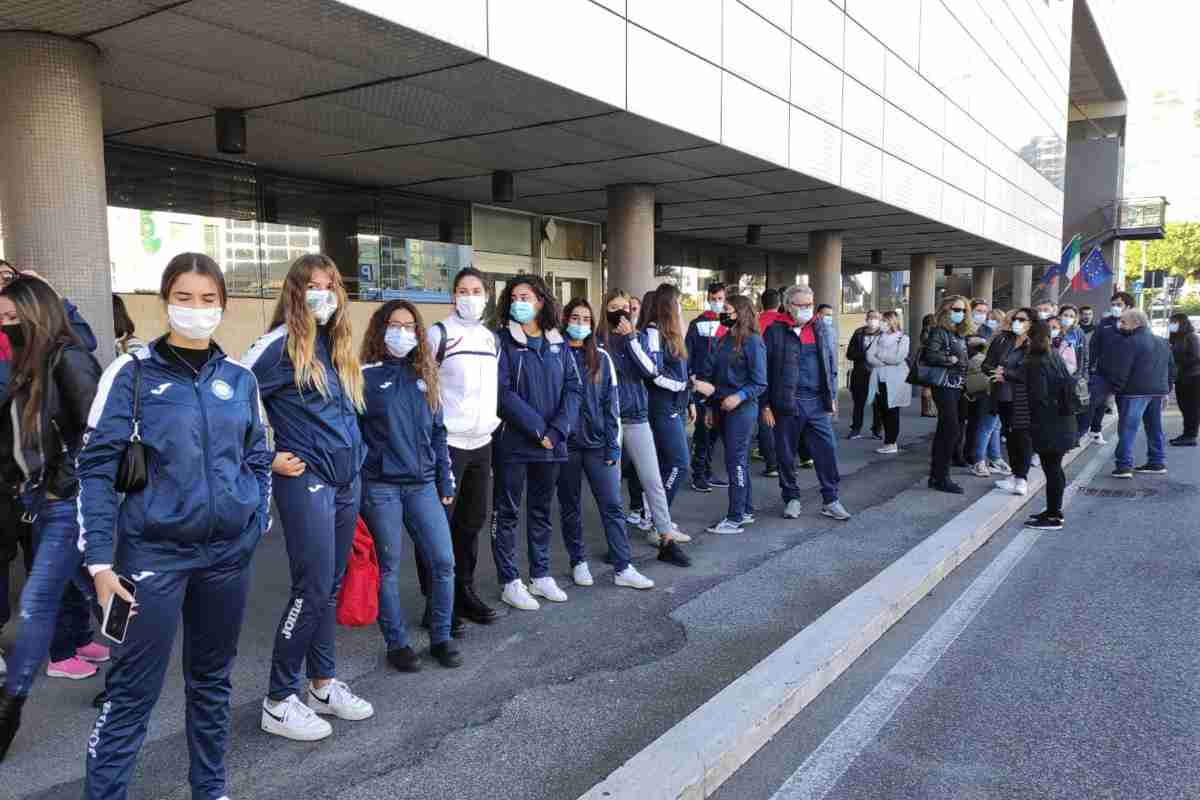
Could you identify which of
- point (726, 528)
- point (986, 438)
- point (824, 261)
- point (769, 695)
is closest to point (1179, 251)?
point (824, 261)

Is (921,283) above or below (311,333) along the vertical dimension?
above

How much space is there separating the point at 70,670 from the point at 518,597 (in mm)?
2288

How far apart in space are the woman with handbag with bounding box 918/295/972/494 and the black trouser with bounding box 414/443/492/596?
5.50m

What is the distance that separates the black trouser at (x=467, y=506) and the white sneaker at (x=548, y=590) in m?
0.57

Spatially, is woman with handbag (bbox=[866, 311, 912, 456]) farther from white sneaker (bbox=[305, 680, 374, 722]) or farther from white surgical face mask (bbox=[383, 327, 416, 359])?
white sneaker (bbox=[305, 680, 374, 722])

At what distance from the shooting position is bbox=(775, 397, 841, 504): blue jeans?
7289mm

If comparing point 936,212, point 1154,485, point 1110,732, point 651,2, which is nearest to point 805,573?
point 1110,732

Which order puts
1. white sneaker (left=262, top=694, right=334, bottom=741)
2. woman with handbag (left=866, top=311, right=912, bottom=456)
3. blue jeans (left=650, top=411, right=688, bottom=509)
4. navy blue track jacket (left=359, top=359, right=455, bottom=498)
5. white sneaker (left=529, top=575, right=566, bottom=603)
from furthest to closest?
woman with handbag (left=866, top=311, right=912, bottom=456) → blue jeans (left=650, top=411, right=688, bottom=509) → white sneaker (left=529, top=575, right=566, bottom=603) → navy blue track jacket (left=359, top=359, right=455, bottom=498) → white sneaker (left=262, top=694, right=334, bottom=741)

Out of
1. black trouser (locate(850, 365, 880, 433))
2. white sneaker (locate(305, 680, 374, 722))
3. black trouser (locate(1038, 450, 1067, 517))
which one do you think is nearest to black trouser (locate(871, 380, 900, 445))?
black trouser (locate(850, 365, 880, 433))

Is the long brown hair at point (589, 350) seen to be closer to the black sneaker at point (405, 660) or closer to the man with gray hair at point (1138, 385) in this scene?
the black sneaker at point (405, 660)

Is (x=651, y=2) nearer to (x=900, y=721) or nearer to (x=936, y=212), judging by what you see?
(x=900, y=721)

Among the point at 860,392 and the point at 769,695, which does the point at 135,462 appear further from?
the point at 860,392

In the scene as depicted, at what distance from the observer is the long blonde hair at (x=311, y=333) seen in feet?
10.8

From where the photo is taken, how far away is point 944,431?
8445 mm
